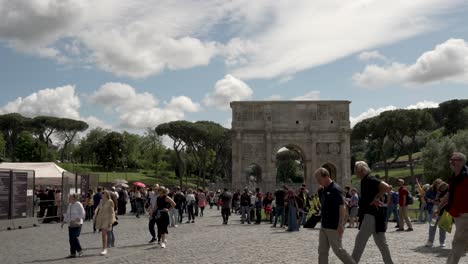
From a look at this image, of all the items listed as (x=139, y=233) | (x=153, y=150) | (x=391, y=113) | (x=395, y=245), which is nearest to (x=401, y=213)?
(x=395, y=245)

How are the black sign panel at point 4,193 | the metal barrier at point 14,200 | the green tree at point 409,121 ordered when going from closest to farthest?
the black sign panel at point 4,193 < the metal barrier at point 14,200 < the green tree at point 409,121

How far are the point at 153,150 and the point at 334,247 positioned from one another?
81.8 m

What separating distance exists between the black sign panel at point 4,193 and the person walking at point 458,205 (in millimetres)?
15472

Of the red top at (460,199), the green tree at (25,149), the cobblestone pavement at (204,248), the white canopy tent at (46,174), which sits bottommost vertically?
the cobblestone pavement at (204,248)

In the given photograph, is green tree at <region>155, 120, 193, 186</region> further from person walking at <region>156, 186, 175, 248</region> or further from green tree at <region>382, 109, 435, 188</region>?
person walking at <region>156, 186, 175, 248</region>

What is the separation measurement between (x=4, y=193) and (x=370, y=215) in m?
14.7

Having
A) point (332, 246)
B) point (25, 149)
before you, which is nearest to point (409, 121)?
point (25, 149)

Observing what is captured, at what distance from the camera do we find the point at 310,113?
1977 inches

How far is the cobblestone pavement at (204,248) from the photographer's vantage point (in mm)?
10695

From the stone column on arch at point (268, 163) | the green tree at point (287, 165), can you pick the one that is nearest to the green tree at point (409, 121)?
the stone column on arch at point (268, 163)

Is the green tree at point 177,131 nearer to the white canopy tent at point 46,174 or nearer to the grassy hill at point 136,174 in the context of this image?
the grassy hill at point 136,174

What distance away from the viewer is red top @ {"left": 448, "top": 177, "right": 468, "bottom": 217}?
721 cm

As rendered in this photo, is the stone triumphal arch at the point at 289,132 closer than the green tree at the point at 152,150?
Yes

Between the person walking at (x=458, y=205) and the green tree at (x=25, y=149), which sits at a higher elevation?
the green tree at (x=25, y=149)
